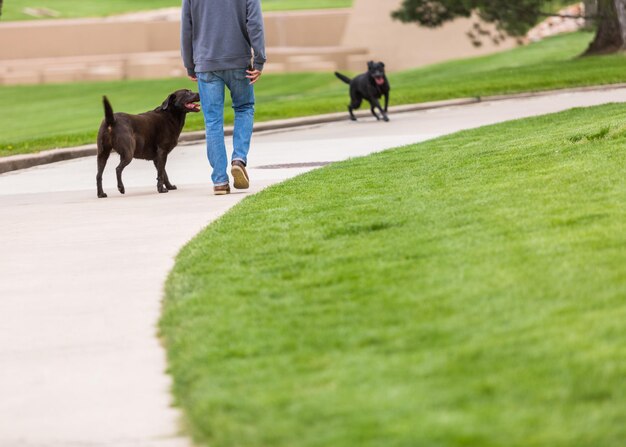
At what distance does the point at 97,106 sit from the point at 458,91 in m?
12.8

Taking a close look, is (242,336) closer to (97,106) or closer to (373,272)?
(373,272)

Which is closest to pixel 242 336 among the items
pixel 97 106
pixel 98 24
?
pixel 97 106

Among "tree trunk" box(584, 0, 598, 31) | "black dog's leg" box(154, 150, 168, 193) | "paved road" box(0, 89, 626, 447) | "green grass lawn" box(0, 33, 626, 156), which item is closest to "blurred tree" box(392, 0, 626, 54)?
"green grass lawn" box(0, 33, 626, 156)

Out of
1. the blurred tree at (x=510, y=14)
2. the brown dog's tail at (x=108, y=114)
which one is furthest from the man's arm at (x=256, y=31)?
the blurred tree at (x=510, y=14)

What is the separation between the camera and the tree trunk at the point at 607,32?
3872 cm

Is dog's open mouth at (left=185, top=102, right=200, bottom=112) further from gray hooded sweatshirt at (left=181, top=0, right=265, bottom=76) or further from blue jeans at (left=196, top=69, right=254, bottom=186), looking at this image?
gray hooded sweatshirt at (left=181, top=0, right=265, bottom=76)

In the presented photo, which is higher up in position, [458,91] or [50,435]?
[50,435]

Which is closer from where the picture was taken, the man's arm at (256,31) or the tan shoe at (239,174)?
the man's arm at (256,31)

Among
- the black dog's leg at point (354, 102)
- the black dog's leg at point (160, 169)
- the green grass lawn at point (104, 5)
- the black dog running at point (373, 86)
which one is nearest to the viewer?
the black dog's leg at point (160, 169)

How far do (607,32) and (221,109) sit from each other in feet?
94.7

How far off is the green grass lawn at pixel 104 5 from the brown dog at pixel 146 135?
57.7m

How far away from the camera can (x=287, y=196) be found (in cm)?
1130

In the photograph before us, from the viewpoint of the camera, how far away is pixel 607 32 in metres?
39.9

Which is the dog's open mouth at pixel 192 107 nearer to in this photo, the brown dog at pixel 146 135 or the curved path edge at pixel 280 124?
the brown dog at pixel 146 135
